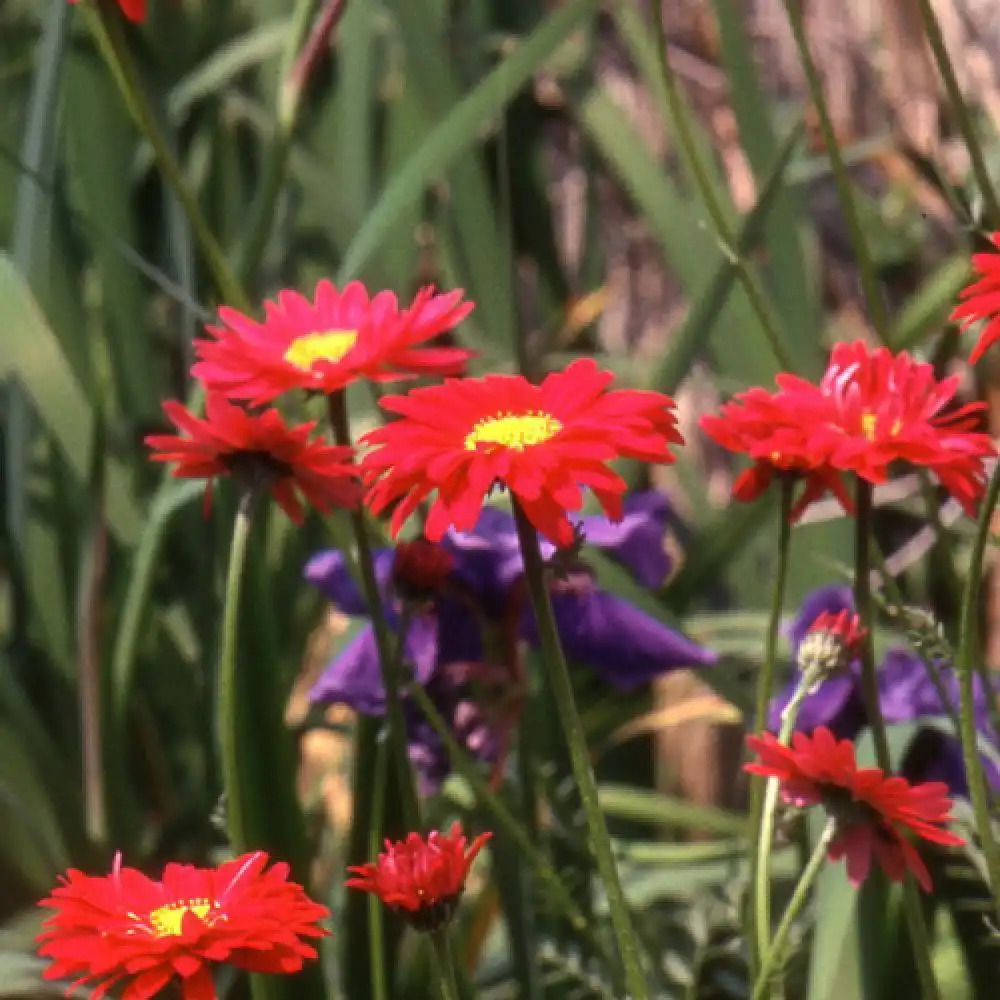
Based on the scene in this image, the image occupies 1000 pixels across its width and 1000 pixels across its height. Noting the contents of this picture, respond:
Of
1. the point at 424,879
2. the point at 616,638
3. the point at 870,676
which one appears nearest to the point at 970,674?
the point at 870,676

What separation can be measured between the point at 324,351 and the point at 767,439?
0.14 metres

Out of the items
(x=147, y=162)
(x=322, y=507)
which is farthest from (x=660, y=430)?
(x=147, y=162)

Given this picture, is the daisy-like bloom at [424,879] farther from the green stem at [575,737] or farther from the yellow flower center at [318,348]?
the yellow flower center at [318,348]

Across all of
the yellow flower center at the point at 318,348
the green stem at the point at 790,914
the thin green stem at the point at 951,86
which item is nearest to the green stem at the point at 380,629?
the yellow flower center at the point at 318,348

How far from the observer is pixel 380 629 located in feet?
1.64

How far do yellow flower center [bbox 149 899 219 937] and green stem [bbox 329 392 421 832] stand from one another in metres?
0.10

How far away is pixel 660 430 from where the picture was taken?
42 cm

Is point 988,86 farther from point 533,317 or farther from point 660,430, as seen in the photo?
point 660,430

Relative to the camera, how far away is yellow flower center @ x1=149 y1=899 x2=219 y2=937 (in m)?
0.39

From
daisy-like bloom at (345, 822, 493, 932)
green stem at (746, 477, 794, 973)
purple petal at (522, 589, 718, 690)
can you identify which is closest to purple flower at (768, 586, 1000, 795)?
purple petal at (522, 589, 718, 690)

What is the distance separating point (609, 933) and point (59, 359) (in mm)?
381

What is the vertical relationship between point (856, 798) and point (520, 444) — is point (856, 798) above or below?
below

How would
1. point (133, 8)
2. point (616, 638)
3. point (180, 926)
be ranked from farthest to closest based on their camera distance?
point (616, 638) < point (133, 8) < point (180, 926)

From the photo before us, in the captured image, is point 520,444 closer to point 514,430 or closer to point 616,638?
point 514,430
